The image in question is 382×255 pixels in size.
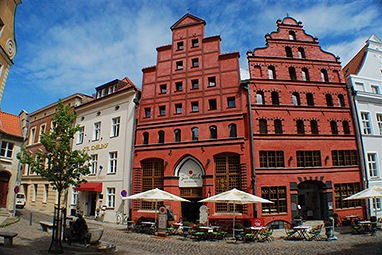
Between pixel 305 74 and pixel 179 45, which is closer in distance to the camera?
pixel 305 74

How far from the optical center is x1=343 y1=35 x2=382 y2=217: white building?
918 inches

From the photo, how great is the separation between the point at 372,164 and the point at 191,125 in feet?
56.3

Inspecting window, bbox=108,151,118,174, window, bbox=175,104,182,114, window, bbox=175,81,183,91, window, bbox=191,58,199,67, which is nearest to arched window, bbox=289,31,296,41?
window, bbox=191,58,199,67

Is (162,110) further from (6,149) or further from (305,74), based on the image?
(6,149)

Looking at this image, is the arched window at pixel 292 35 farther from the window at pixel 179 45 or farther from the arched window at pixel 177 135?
the arched window at pixel 177 135

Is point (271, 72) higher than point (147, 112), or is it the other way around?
point (271, 72)

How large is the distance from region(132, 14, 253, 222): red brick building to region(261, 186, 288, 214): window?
159 centimetres

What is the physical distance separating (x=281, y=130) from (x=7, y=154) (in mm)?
26301

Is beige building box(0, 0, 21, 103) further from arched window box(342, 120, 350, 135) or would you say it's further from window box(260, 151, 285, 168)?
arched window box(342, 120, 350, 135)

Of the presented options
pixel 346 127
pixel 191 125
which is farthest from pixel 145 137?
pixel 346 127

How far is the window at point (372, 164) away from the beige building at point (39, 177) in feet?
106

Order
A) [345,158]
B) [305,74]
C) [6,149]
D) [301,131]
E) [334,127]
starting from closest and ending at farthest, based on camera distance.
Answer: [345,158] → [301,131] → [334,127] → [305,74] → [6,149]

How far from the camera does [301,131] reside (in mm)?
22953

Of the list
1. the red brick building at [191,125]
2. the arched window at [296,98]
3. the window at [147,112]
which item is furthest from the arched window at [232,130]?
the window at [147,112]
